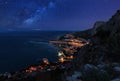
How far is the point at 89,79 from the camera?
35.8ft

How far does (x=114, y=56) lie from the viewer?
2383cm

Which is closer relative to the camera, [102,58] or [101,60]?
[101,60]

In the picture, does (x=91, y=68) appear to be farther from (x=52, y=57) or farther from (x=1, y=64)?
(x=52, y=57)

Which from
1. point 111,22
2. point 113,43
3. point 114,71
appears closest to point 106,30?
point 111,22

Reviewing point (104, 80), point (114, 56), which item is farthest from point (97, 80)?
point (114, 56)

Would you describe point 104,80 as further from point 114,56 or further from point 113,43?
point 113,43

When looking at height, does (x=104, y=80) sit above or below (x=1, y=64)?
above

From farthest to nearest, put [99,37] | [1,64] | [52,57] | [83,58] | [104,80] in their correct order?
[52,57] → [1,64] → [99,37] → [83,58] → [104,80]

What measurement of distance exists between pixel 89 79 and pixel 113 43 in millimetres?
17991

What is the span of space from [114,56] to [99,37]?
13.7 m

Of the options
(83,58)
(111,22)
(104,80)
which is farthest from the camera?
(111,22)

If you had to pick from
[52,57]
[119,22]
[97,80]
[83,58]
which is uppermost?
[119,22]

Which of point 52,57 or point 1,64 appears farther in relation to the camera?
point 52,57

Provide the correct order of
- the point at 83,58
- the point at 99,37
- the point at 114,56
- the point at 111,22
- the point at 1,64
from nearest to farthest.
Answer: the point at 114,56 < the point at 83,58 < the point at 99,37 < the point at 111,22 < the point at 1,64
